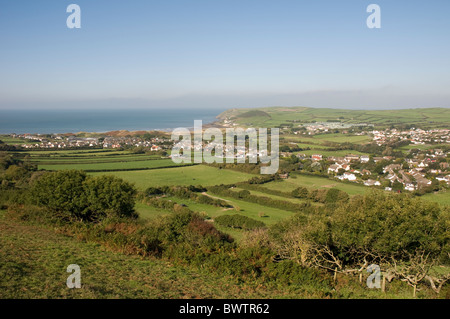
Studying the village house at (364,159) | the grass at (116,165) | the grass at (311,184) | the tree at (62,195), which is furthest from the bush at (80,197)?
the village house at (364,159)

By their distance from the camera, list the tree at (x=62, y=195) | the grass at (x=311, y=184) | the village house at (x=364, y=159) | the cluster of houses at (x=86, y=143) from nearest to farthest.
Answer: the tree at (x=62, y=195) < the grass at (x=311, y=184) < the village house at (x=364, y=159) < the cluster of houses at (x=86, y=143)

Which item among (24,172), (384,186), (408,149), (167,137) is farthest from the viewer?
(167,137)

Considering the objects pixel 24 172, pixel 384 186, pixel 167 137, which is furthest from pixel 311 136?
pixel 24 172

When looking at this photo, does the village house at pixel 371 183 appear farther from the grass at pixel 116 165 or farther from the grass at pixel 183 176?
the grass at pixel 116 165

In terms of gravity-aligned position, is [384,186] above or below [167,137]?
below

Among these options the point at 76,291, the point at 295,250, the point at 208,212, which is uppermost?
the point at 76,291

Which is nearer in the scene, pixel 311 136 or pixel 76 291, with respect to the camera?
pixel 76 291

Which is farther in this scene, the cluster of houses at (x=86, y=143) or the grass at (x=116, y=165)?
the cluster of houses at (x=86, y=143)

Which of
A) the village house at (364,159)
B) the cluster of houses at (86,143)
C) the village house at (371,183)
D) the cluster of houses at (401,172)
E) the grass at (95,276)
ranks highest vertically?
the cluster of houses at (86,143)
